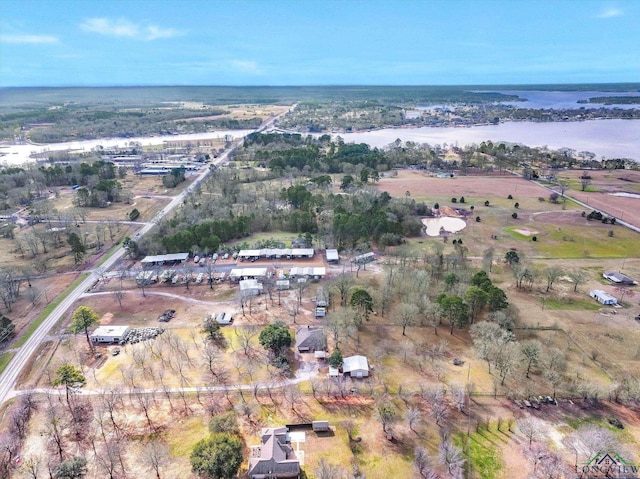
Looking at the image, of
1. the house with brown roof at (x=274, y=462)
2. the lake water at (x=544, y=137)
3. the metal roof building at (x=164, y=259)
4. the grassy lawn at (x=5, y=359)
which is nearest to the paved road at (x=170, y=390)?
the grassy lawn at (x=5, y=359)

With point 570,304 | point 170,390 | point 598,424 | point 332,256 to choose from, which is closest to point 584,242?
point 570,304

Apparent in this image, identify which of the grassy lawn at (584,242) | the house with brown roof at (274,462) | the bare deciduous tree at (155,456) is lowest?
the bare deciduous tree at (155,456)

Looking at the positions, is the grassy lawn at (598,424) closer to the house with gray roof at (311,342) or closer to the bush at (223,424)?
the house with gray roof at (311,342)

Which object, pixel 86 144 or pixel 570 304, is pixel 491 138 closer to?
pixel 570 304

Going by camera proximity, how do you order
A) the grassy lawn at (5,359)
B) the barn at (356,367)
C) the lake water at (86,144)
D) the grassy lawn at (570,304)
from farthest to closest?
1. the lake water at (86,144)
2. the grassy lawn at (570,304)
3. the grassy lawn at (5,359)
4. the barn at (356,367)

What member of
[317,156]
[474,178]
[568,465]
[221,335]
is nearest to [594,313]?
[568,465]
